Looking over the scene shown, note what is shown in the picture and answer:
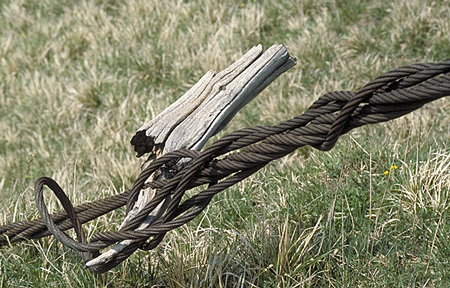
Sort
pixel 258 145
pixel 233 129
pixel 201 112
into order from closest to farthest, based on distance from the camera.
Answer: pixel 258 145
pixel 201 112
pixel 233 129

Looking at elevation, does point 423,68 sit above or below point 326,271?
above

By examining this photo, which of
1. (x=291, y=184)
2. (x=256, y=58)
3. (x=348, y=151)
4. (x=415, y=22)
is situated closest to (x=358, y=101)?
(x=256, y=58)

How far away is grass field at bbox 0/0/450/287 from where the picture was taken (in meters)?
2.65

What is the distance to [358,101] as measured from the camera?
5.96ft

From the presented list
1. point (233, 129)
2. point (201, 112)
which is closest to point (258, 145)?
point (201, 112)

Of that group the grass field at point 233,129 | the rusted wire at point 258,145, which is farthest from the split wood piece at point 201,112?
the grass field at point 233,129

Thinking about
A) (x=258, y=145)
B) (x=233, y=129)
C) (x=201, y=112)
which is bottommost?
(x=233, y=129)

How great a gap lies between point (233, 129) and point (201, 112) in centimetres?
293

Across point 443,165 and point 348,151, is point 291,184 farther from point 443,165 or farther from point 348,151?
point 443,165

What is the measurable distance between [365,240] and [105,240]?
1.31 metres

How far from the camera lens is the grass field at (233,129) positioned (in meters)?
2.65

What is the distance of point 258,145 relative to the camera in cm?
198

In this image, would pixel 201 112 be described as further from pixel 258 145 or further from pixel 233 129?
pixel 233 129

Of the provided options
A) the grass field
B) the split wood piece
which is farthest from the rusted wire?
the grass field
